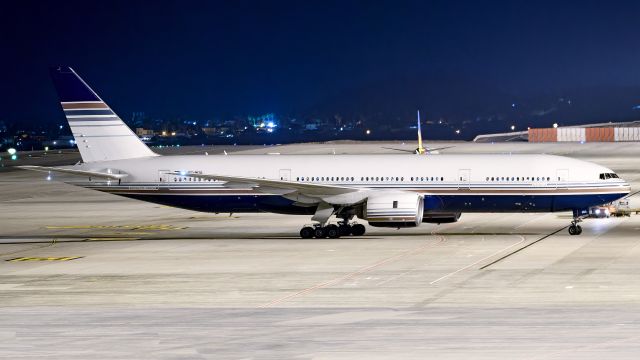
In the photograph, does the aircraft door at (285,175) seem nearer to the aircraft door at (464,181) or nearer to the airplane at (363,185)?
the airplane at (363,185)

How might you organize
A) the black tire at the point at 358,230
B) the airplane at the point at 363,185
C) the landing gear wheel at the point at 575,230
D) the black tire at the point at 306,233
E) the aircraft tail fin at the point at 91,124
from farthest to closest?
1. the aircraft tail fin at the point at 91,124
2. the black tire at the point at 358,230
3. the black tire at the point at 306,233
4. the airplane at the point at 363,185
5. the landing gear wheel at the point at 575,230

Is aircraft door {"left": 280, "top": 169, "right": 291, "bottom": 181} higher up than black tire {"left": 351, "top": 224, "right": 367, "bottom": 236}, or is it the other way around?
aircraft door {"left": 280, "top": 169, "right": 291, "bottom": 181}

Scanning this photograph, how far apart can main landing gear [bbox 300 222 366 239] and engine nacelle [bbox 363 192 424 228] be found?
148 cm

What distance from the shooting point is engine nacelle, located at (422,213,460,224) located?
49.4m

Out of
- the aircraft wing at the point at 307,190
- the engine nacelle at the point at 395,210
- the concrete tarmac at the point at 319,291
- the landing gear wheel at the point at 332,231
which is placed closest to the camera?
the concrete tarmac at the point at 319,291

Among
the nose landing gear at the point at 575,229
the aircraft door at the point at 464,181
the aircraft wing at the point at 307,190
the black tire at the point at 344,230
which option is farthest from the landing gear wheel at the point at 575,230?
the black tire at the point at 344,230

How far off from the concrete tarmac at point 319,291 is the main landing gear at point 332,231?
0.69 meters

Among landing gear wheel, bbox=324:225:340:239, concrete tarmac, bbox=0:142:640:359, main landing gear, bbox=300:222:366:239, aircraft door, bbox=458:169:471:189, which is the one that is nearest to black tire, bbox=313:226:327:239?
main landing gear, bbox=300:222:366:239

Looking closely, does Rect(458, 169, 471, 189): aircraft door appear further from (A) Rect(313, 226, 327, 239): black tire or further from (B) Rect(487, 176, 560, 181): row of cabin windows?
(A) Rect(313, 226, 327, 239): black tire

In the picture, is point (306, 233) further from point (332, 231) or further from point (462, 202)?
point (462, 202)

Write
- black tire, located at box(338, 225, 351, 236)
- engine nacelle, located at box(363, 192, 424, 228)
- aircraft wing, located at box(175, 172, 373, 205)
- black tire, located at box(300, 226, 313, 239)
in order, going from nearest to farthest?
engine nacelle, located at box(363, 192, 424, 228) < aircraft wing, located at box(175, 172, 373, 205) < black tire, located at box(338, 225, 351, 236) < black tire, located at box(300, 226, 313, 239)

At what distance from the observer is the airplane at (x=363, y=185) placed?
47.6m

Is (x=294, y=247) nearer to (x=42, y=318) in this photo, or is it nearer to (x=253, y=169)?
(x=253, y=169)

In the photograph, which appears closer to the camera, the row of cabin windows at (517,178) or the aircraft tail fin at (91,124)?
the row of cabin windows at (517,178)
